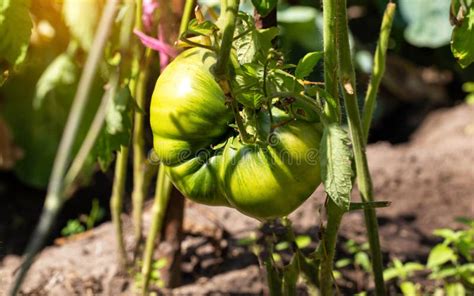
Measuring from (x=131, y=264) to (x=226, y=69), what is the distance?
3.68 ft

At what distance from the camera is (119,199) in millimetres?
1760

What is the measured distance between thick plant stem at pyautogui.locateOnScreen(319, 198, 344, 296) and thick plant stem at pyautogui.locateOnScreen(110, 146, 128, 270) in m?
0.57

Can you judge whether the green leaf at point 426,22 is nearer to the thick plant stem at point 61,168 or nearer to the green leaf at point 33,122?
the green leaf at point 33,122

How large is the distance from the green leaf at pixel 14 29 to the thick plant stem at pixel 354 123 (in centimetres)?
43

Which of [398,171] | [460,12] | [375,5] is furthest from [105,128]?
[375,5]

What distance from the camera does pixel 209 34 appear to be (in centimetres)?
99

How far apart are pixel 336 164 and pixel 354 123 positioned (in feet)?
0.90

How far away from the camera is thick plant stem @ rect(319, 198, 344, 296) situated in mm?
1106

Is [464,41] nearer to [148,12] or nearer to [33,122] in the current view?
[148,12]

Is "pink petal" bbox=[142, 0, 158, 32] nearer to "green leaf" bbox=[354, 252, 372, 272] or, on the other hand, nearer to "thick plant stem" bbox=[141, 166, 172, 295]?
"thick plant stem" bbox=[141, 166, 172, 295]

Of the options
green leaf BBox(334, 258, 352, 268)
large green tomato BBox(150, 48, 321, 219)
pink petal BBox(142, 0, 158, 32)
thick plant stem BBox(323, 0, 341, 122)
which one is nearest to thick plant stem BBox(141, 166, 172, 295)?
pink petal BBox(142, 0, 158, 32)

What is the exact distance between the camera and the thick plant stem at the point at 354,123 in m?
1.08

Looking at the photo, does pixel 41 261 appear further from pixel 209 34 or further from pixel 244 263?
pixel 209 34

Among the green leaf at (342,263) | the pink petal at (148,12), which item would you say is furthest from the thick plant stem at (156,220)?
the green leaf at (342,263)
